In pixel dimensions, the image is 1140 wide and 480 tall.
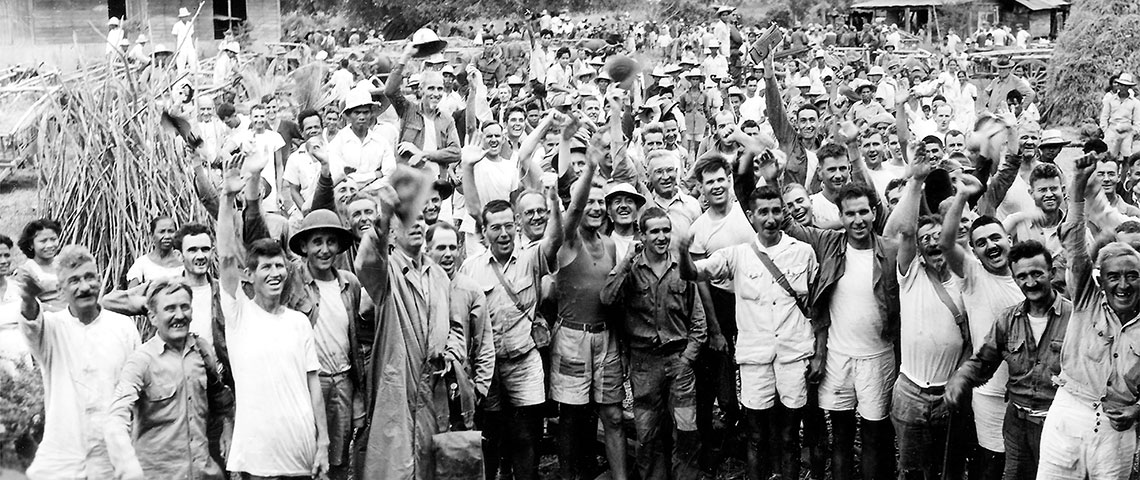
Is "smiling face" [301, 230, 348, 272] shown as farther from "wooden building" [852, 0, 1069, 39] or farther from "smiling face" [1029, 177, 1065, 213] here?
"wooden building" [852, 0, 1069, 39]

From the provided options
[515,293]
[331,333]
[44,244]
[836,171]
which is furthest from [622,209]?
[44,244]

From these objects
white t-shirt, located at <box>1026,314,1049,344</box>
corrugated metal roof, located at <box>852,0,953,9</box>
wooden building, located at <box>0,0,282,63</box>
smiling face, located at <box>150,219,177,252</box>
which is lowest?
white t-shirt, located at <box>1026,314,1049,344</box>

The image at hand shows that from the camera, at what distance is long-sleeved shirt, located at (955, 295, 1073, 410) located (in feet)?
17.8

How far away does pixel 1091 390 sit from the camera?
16.9 feet

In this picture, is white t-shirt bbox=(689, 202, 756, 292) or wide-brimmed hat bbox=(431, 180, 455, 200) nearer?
white t-shirt bbox=(689, 202, 756, 292)

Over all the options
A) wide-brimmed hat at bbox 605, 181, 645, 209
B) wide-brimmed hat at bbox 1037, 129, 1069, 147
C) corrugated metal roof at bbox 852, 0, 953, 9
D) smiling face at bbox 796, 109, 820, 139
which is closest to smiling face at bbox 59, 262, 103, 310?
wide-brimmed hat at bbox 605, 181, 645, 209

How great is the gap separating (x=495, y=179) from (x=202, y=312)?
3041 mm

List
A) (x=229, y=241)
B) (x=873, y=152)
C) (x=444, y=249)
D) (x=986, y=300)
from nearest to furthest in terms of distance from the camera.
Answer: (x=229, y=241) → (x=986, y=300) → (x=444, y=249) → (x=873, y=152)

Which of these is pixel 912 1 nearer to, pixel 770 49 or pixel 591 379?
pixel 770 49

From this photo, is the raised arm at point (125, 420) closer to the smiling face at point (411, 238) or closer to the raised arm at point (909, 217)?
the smiling face at point (411, 238)

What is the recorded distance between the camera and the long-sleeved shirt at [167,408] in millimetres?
5168

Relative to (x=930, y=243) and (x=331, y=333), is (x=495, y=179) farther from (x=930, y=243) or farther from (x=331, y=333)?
(x=930, y=243)

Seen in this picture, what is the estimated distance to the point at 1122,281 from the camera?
5.03m

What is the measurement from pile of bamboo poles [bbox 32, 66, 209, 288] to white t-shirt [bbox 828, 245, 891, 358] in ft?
13.3
